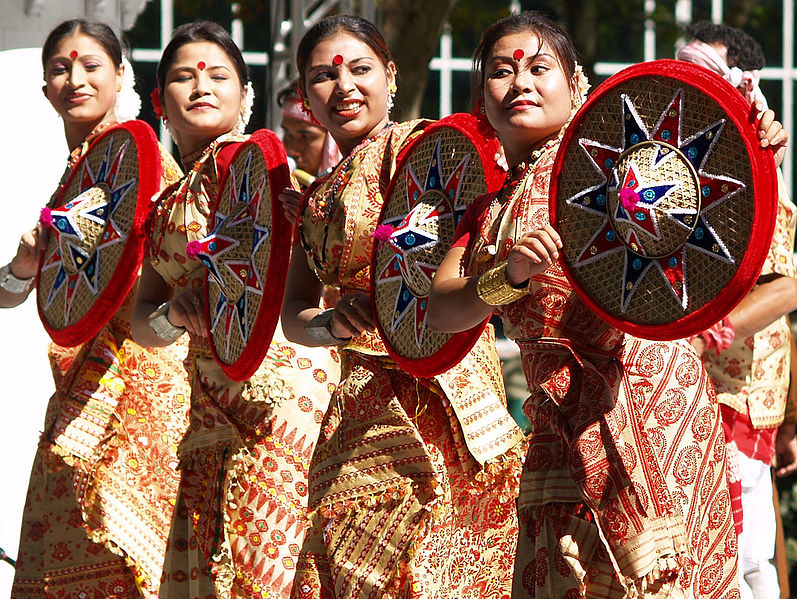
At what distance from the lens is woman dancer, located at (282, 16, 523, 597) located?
11.5ft

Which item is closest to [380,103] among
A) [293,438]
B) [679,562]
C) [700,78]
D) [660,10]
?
[293,438]

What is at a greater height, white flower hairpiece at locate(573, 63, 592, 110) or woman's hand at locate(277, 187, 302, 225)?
white flower hairpiece at locate(573, 63, 592, 110)

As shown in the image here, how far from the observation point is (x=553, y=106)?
315cm

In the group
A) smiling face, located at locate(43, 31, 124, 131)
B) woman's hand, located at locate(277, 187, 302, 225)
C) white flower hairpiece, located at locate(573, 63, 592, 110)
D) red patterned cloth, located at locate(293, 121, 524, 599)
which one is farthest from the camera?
smiling face, located at locate(43, 31, 124, 131)

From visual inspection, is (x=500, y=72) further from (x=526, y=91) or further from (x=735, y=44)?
(x=735, y=44)

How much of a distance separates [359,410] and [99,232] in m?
1.45

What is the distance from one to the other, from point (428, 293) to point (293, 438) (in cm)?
88

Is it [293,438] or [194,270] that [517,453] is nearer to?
[293,438]

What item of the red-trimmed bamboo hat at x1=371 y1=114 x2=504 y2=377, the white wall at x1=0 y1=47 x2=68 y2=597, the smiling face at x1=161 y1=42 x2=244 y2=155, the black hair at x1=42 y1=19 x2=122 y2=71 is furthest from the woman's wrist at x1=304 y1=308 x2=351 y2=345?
the white wall at x1=0 y1=47 x2=68 y2=597

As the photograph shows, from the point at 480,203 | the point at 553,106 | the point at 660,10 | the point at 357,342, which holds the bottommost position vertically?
the point at 357,342

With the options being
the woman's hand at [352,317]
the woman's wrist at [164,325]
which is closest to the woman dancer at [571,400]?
the woman's hand at [352,317]

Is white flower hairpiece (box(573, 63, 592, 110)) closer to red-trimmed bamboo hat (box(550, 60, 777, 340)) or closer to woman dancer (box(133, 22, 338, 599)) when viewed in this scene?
red-trimmed bamboo hat (box(550, 60, 777, 340))

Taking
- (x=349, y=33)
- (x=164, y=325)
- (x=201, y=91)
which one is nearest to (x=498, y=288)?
(x=349, y=33)

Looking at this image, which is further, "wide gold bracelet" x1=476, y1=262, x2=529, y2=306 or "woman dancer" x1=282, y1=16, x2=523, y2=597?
"woman dancer" x1=282, y1=16, x2=523, y2=597
